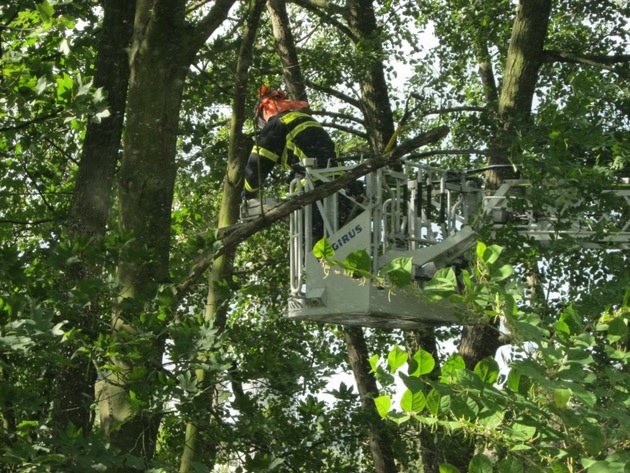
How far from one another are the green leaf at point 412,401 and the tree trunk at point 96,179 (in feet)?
15.0

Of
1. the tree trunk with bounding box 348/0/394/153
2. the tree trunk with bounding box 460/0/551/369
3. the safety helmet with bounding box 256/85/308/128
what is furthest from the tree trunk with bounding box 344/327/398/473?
the safety helmet with bounding box 256/85/308/128

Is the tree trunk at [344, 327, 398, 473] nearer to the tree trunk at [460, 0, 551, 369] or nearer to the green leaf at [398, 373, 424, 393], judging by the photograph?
the tree trunk at [460, 0, 551, 369]

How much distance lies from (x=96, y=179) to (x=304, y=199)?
6.47 ft

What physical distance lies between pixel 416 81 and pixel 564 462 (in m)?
11.8

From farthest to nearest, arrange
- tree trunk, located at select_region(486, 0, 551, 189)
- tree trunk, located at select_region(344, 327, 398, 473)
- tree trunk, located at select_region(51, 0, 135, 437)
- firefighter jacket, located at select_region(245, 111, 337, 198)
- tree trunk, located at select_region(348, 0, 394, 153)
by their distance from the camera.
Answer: tree trunk, located at select_region(348, 0, 394, 153), tree trunk, located at select_region(486, 0, 551, 189), tree trunk, located at select_region(344, 327, 398, 473), firefighter jacket, located at select_region(245, 111, 337, 198), tree trunk, located at select_region(51, 0, 135, 437)

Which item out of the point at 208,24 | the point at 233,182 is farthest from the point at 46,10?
the point at 233,182

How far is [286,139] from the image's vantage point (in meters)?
9.36

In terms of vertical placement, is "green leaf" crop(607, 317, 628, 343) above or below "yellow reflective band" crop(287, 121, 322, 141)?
below

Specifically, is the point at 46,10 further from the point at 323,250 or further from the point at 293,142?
the point at 293,142

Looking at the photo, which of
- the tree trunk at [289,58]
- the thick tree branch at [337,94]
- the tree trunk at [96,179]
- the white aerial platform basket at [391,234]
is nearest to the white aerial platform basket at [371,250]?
the white aerial platform basket at [391,234]

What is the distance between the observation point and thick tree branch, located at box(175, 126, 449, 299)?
660 cm

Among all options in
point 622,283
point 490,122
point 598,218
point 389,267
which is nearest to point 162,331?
point 389,267

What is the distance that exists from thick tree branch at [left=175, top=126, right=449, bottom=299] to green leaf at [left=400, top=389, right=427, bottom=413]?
364cm

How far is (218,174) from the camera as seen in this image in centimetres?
1350
